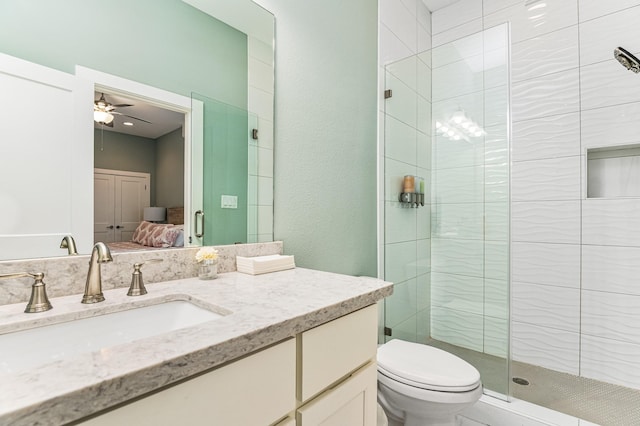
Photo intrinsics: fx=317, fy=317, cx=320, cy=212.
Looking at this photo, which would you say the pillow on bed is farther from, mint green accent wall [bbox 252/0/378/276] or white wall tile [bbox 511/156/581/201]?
white wall tile [bbox 511/156/581/201]

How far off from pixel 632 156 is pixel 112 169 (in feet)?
8.91

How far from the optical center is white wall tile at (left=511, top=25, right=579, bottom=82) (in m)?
2.07

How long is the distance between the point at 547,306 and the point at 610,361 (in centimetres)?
41

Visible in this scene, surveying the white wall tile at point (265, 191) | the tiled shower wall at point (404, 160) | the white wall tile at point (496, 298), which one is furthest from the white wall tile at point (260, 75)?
the white wall tile at point (496, 298)

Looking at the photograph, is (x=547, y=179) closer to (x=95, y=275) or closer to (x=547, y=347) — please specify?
(x=547, y=347)

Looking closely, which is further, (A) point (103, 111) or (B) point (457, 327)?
(B) point (457, 327)

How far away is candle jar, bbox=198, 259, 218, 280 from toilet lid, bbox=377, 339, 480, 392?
0.83 metres

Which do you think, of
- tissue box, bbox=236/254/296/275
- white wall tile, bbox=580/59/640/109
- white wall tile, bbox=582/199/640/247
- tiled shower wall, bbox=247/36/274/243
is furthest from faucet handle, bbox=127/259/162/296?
white wall tile, bbox=580/59/640/109

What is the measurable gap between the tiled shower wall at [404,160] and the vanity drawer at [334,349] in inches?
49.3

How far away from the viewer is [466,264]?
2.11m

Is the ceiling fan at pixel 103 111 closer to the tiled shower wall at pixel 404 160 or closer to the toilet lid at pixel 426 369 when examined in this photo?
the toilet lid at pixel 426 369

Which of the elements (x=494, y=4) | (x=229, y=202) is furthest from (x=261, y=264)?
(x=494, y=4)

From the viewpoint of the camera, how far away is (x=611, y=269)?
193 centimetres

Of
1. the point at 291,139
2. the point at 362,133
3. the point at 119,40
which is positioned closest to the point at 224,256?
the point at 291,139
